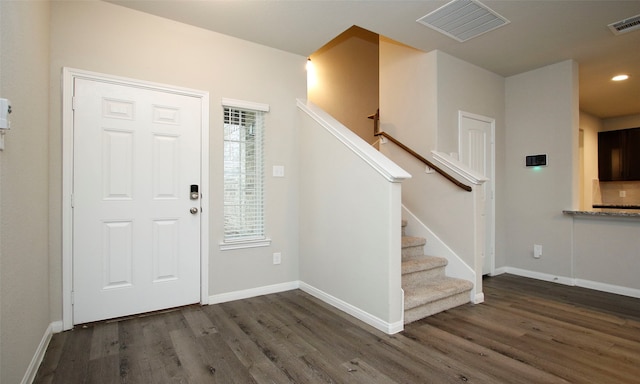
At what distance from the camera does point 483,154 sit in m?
4.11

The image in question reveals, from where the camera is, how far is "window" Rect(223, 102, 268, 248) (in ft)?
10.4

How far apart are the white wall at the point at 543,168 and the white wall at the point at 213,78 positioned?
2.89m

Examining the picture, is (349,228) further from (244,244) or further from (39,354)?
(39,354)

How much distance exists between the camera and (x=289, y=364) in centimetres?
200

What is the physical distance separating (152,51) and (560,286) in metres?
4.86

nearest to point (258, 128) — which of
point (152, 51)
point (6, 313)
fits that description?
point (152, 51)

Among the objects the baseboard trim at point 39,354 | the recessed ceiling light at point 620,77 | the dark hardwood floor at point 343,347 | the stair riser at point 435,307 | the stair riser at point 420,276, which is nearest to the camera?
the baseboard trim at point 39,354

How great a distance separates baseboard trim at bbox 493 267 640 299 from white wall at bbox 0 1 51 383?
14.9 ft

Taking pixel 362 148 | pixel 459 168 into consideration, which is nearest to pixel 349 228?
pixel 362 148

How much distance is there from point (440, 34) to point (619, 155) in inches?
202

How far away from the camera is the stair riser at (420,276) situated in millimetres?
2998

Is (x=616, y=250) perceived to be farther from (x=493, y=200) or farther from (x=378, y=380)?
(x=378, y=380)

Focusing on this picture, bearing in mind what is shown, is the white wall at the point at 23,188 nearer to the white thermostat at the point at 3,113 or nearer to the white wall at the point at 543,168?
the white thermostat at the point at 3,113

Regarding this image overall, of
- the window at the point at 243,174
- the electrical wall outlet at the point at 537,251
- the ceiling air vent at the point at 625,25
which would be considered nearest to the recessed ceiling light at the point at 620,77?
the ceiling air vent at the point at 625,25
